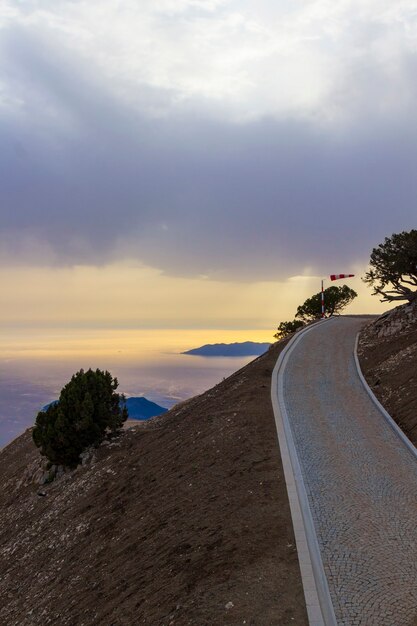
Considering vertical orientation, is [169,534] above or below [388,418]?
below

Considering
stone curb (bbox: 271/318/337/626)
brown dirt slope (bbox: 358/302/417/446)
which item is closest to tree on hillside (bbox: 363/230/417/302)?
brown dirt slope (bbox: 358/302/417/446)

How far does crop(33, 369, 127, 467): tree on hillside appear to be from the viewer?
74.8ft

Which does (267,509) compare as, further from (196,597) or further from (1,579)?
(1,579)

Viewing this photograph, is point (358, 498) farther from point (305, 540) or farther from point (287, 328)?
point (287, 328)

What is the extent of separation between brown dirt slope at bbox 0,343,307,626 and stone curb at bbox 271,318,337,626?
0.17 meters

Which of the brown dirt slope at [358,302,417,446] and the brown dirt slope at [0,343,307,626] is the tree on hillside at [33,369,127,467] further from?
the brown dirt slope at [358,302,417,446]

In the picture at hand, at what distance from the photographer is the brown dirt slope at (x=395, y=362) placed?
1877cm

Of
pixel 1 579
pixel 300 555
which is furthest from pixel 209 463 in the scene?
pixel 1 579

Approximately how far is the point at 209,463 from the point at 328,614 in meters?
7.69

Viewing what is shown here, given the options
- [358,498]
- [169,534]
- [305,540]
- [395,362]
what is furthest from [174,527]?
[395,362]

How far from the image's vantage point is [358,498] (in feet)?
36.7

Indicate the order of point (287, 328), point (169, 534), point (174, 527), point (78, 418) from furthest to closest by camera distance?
point (287, 328) → point (78, 418) → point (174, 527) → point (169, 534)

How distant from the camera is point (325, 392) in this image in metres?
21.0

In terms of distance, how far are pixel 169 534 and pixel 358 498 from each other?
16.0ft
